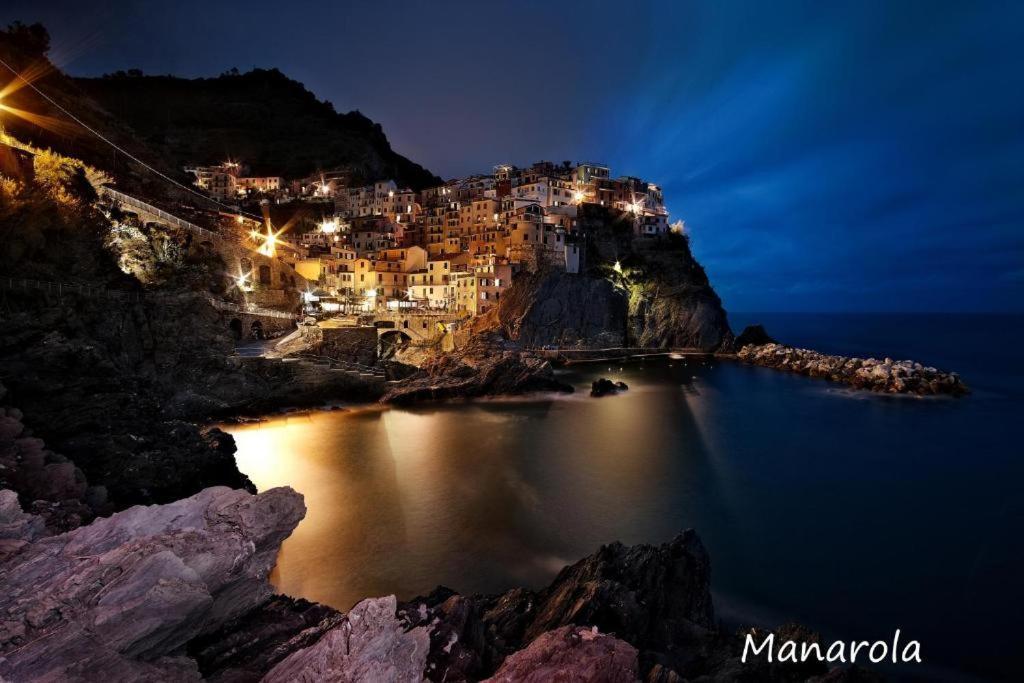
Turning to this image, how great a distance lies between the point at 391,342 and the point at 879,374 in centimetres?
4022

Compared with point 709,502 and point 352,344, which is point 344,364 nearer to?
point 352,344

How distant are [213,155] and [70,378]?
92310 mm

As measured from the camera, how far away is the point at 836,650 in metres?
9.72

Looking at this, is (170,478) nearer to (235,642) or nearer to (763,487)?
(235,642)

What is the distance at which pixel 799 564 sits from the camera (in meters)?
13.5

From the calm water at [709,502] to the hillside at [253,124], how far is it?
66.0m

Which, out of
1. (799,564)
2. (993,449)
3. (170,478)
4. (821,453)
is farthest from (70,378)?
(993,449)

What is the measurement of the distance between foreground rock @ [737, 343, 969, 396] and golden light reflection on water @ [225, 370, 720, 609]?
20220mm

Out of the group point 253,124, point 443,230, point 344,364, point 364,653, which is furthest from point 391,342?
point 253,124

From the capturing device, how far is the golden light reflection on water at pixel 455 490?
12602mm

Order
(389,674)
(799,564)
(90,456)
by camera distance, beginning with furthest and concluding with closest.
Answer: (799,564) → (90,456) → (389,674)

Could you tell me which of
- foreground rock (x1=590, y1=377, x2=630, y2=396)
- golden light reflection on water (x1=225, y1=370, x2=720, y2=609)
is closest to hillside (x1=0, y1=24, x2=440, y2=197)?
golden light reflection on water (x1=225, y1=370, x2=720, y2=609)

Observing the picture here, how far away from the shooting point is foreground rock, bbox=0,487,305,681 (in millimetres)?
4727

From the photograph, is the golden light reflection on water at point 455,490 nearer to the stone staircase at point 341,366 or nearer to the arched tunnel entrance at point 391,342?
the stone staircase at point 341,366
